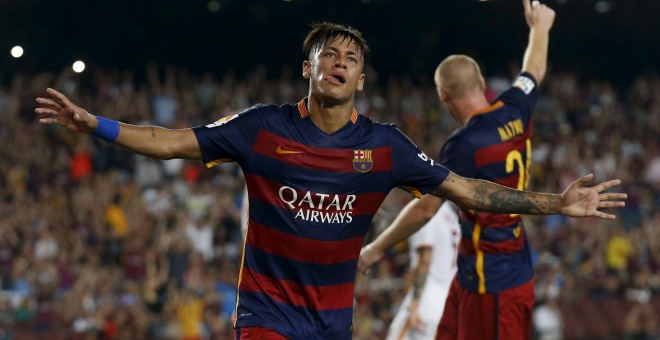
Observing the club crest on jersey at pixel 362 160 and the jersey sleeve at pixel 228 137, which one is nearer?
the jersey sleeve at pixel 228 137

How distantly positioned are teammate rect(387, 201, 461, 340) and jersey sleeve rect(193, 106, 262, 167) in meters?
3.55

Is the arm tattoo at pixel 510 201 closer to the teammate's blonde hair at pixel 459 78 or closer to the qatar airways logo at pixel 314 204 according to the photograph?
the qatar airways logo at pixel 314 204

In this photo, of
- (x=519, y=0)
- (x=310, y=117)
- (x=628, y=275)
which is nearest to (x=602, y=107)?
(x=519, y=0)

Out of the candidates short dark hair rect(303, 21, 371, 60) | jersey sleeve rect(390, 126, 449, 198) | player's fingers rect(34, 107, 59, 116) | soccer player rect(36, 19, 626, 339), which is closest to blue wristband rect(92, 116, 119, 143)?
player's fingers rect(34, 107, 59, 116)

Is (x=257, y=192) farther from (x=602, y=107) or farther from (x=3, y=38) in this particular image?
(x=602, y=107)

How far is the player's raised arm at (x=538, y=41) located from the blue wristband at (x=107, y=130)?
357cm

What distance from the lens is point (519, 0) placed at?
872 inches

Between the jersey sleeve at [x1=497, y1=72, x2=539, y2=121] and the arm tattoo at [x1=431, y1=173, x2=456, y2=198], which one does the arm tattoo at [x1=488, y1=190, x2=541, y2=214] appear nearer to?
the arm tattoo at [x1=431, y1=173, x2=456, y2=198]

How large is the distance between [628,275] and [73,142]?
9356 mm

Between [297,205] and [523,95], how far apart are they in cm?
253

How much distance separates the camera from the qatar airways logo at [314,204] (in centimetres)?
511

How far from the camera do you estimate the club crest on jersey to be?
5.18m

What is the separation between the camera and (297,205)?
511cm

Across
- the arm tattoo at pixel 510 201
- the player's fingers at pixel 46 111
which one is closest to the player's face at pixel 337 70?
the arm tattoo at pixel 510 201
